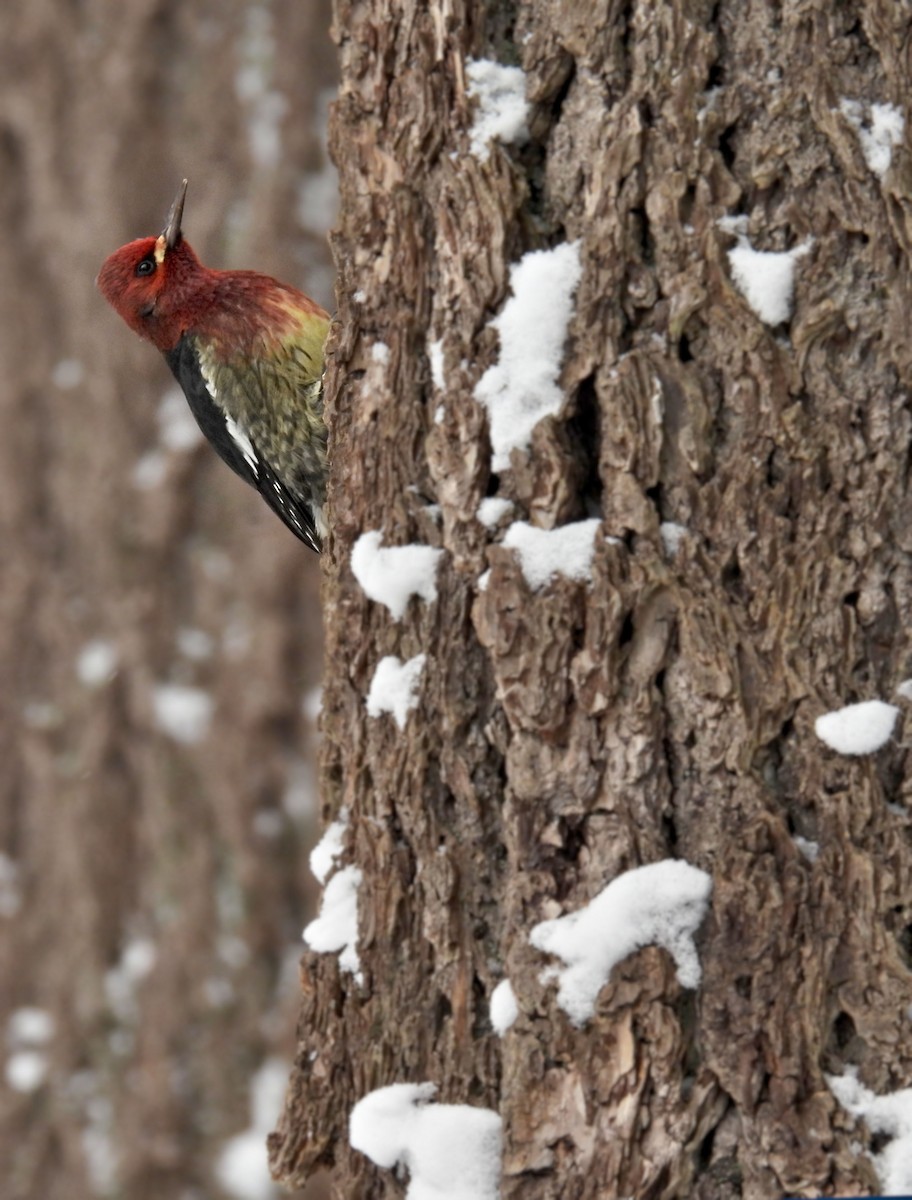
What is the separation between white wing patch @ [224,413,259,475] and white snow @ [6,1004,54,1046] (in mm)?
1534

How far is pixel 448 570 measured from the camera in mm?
1504

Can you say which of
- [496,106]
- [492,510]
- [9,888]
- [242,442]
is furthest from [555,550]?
[9,888]

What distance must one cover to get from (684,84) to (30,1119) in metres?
2.94

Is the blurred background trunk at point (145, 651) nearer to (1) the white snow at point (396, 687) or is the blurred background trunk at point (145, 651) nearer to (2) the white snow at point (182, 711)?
(2) the white snow at point (182, 711)

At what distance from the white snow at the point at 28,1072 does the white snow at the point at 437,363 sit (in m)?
2.46

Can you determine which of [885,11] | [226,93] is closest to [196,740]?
[226,93]

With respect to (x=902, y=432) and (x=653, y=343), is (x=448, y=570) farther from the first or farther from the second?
(x=902, y=432)

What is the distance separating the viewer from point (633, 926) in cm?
136

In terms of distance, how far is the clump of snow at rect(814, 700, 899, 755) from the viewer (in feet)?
4.34

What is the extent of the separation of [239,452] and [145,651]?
72cm

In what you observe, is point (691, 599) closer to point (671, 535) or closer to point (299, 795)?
point (671, 535)

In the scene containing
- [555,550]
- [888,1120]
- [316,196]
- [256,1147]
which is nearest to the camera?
[888,1120]

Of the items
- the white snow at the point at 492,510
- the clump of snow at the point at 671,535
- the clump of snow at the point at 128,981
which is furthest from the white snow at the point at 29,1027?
the clump of snow at the point at 671,535

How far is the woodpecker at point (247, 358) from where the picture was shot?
8.82 feet
